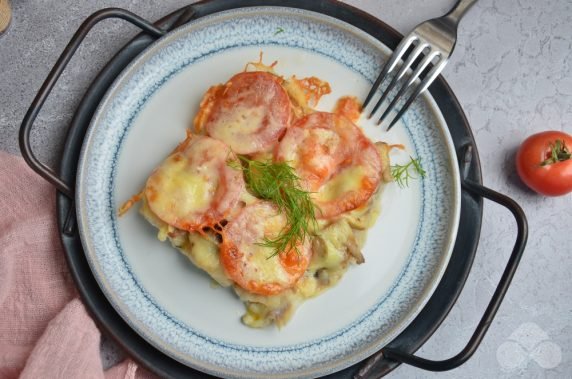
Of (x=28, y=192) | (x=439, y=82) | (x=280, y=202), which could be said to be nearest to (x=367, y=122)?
(x=439, y=82)

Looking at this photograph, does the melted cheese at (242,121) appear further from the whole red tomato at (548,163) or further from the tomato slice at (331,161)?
the whole red tomato at (548,163)

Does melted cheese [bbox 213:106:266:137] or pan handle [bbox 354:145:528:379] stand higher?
melted cheese [bbox 213:106:266:137]

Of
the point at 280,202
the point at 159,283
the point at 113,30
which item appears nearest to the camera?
A: the point at 280,202

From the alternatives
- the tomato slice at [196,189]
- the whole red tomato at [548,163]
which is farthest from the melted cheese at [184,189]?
the whole red tomato at [548,163]

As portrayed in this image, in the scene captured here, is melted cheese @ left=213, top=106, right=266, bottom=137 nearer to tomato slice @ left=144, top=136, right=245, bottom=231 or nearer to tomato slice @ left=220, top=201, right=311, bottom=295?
tomato slice @ left=144, top=136, right=245, bottom=231

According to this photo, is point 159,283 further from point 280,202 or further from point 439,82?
point 439,82
